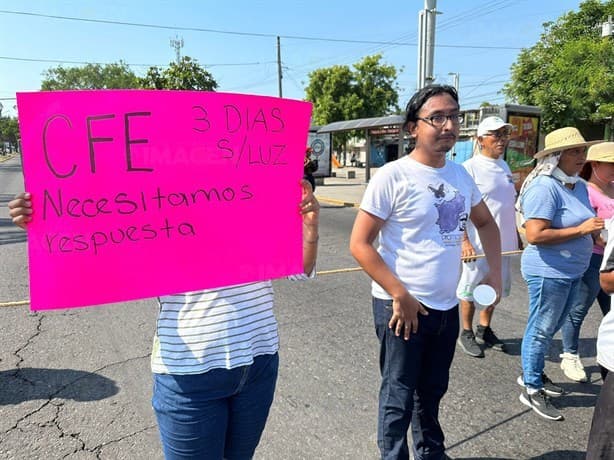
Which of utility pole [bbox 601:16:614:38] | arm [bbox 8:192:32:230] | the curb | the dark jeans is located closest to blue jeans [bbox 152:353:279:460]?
arm [bbox 8:192:32:230]

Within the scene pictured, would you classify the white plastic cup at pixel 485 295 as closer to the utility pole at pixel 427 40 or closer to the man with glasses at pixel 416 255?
the man with glasses at pixel 416 255

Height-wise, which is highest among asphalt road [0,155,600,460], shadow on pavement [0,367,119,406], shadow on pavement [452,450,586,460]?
shadow on pavement [0,367,119,406]

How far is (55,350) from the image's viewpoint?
370cm

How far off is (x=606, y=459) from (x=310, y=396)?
5.84 feet

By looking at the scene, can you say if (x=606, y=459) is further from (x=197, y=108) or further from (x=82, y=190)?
(x=82, y=190)

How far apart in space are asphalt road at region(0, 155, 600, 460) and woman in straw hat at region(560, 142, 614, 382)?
0.12 m

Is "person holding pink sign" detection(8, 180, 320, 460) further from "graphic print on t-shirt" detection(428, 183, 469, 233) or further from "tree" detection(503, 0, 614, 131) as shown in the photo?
"tree" detection(503, 0, 614, 131)

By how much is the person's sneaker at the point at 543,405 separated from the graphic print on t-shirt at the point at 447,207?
1.49 metres

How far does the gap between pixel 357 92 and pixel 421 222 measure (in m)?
30.5

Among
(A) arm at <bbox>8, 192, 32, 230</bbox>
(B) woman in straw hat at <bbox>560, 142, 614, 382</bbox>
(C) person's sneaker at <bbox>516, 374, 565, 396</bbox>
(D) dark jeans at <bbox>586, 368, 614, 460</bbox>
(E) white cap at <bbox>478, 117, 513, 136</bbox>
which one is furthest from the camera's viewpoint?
(E) white cap at <bbox>478, 117, 513, 136</bbox>

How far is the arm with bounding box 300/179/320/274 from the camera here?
1.71 metres

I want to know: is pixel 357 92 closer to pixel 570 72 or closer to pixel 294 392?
pixel 570 72

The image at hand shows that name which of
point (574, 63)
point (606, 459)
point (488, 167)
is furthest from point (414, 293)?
point (574, 63)

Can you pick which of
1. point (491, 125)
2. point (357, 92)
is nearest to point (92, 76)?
point (357, 92)
